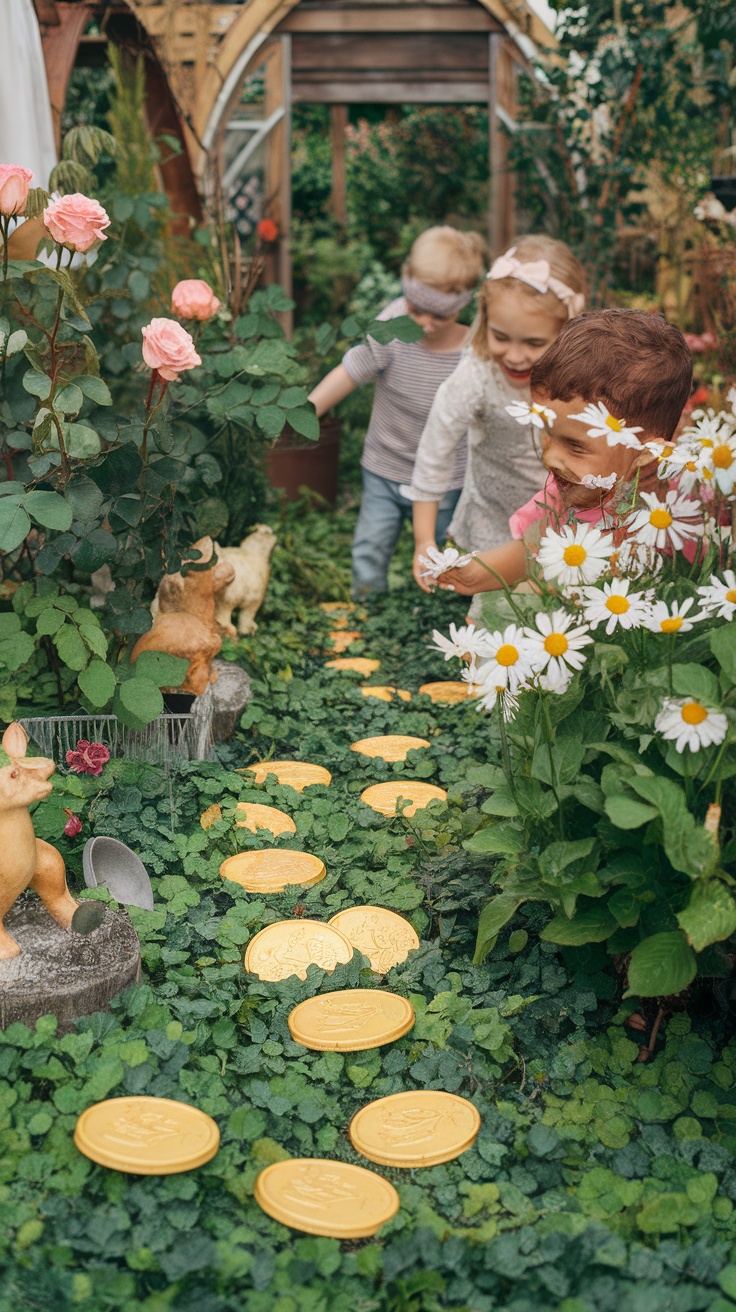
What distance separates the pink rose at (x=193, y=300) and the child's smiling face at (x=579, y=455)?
3.03 ft

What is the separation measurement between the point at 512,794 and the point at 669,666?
0.37m

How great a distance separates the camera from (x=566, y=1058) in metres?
1.74

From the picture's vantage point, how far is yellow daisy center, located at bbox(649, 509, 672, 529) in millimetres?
1608

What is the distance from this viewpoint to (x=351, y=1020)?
178 centimetres

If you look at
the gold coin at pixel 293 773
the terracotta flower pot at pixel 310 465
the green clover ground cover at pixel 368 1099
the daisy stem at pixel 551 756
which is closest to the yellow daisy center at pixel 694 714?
the daisy stem at pixel 551 756

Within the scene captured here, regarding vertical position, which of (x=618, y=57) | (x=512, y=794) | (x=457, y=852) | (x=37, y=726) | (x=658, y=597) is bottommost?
(x=457, y=852)


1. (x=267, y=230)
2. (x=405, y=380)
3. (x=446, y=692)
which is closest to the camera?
(x=446, y=692)

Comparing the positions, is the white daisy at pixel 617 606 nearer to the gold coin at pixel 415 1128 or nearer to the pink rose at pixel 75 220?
the gold coin at pixel 415 1128

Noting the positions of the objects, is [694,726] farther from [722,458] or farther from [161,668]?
[161,668]

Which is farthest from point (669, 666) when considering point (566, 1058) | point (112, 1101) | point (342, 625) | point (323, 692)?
point (342, 625)

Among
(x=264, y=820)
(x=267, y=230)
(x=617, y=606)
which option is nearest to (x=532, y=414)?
(x=617, y=606)

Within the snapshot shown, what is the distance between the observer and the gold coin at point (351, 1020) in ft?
5.70

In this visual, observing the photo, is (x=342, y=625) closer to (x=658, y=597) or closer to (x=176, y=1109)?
(x=658, y=597)

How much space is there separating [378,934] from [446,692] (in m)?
1.29
